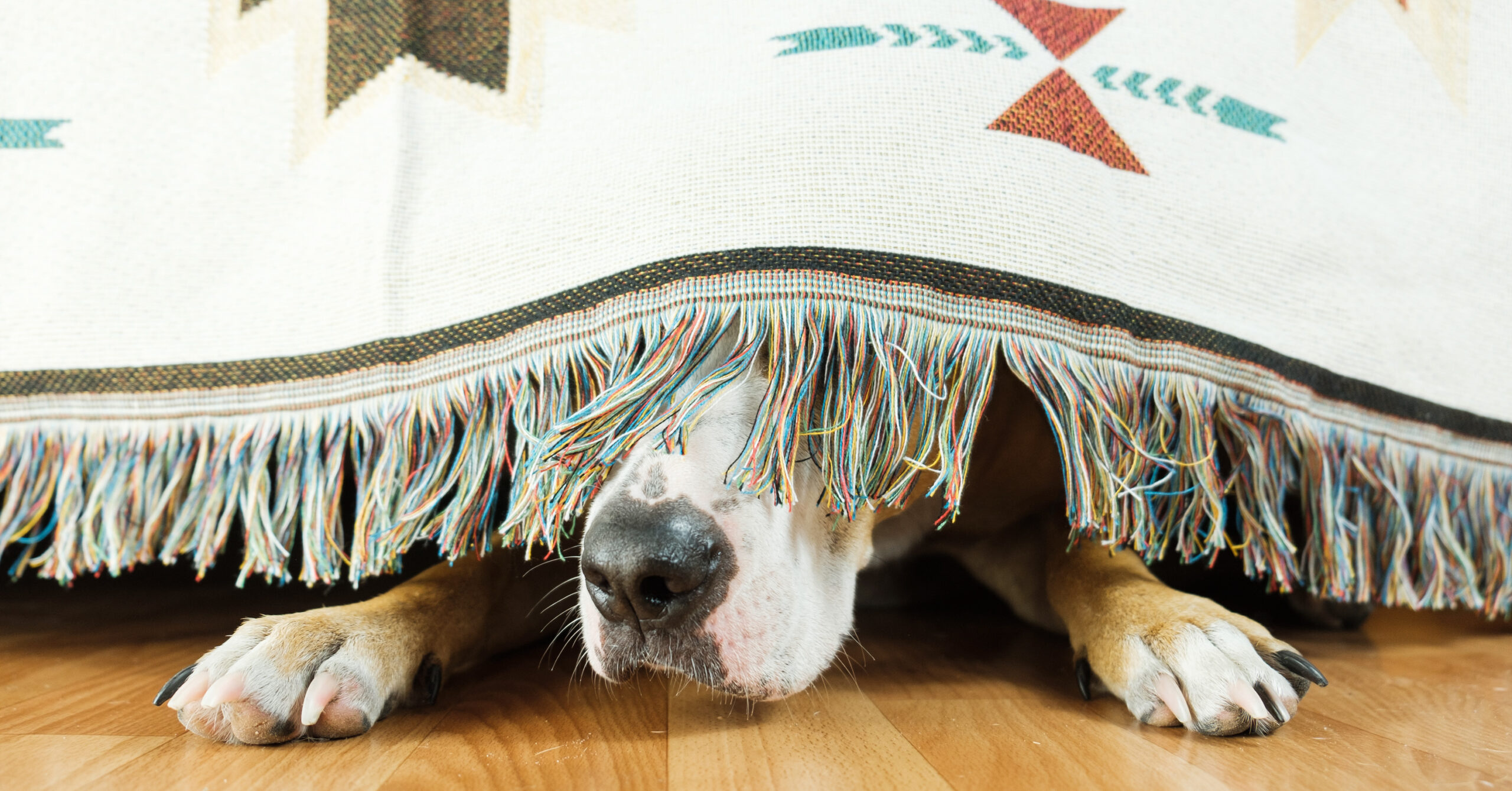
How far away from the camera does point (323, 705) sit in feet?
2.57

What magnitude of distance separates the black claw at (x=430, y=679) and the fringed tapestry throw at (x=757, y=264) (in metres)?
0.12

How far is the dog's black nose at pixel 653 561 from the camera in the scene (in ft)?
2.51

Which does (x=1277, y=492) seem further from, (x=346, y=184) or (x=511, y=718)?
(x=346, y=184)

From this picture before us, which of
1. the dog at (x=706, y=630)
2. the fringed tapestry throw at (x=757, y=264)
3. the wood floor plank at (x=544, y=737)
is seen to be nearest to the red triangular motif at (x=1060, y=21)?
the fringed tapestry throw at (x=757, y=264)

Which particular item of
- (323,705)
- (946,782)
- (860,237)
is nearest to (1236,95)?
(860,237)

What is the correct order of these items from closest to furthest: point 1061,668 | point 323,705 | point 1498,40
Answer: point 323,705 → point 1061,668 → point 1498,40

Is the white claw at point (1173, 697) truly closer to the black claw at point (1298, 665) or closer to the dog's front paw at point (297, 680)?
the black claw at point (1298, 665)

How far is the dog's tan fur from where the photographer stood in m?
0.79

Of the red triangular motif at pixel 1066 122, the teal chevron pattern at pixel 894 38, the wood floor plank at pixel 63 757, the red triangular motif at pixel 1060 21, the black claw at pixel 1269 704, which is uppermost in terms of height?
the red triangular motif at pixel 1060 21

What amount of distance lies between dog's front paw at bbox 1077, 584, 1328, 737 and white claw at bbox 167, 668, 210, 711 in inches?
32.2

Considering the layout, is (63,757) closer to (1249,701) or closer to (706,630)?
(706,630)

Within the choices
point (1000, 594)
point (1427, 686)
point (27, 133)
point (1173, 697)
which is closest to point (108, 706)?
point (27, 133)

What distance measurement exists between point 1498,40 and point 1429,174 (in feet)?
0.73

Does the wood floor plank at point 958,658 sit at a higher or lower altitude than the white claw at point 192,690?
lower
